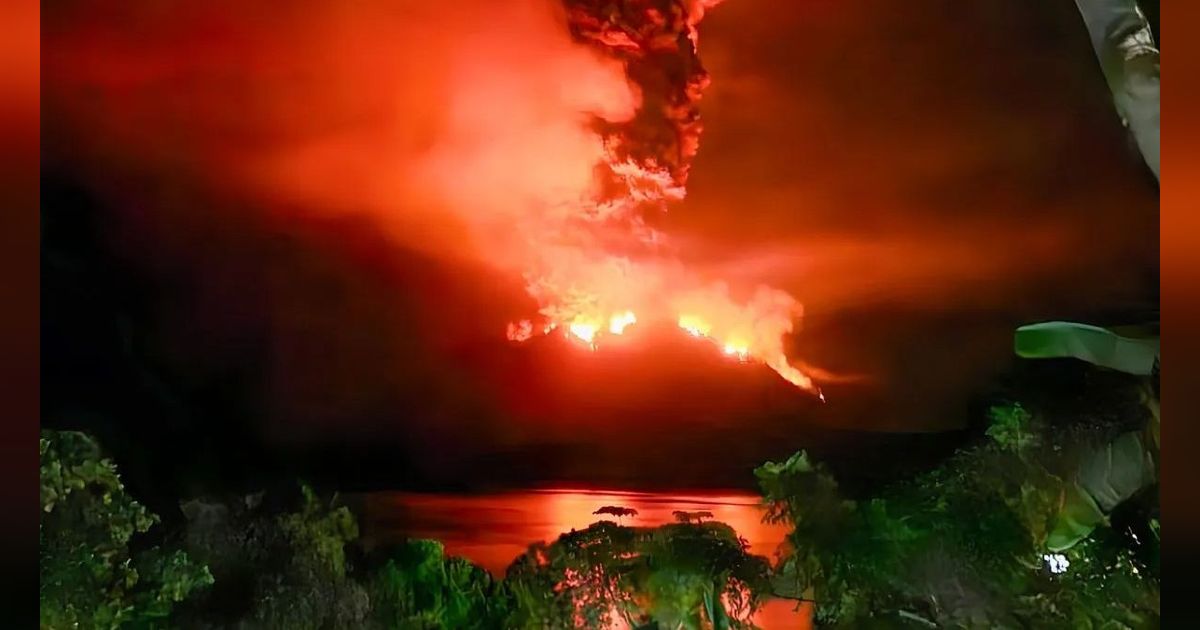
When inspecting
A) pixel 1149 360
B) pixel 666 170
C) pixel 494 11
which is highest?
pixel 494 11

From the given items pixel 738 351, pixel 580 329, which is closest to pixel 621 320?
pixel 580 329

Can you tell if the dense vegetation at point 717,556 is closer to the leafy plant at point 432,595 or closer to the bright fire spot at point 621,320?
the leafy plant at point 432,595

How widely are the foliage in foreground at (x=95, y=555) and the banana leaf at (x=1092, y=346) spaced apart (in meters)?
1.29

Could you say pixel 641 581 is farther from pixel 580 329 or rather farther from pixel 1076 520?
pixel 1076 520

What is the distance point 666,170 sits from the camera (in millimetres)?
1394

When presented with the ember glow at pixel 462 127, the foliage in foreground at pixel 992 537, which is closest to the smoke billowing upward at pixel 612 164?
the ember glow at pixel 462 127

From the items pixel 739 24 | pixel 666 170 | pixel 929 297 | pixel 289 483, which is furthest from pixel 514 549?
pixel 739 24

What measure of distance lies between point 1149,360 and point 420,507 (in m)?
1.11

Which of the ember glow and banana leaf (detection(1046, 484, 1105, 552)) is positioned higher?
the ember glow

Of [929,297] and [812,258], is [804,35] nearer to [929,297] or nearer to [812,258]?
[812,258]

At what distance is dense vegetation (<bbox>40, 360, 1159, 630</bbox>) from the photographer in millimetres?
1341

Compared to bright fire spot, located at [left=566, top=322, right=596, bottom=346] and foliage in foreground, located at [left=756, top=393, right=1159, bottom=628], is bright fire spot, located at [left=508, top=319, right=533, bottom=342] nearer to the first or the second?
bright fire spot, located at [left=566, top=322, right=596, bottom=346]

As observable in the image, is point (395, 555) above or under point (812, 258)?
under

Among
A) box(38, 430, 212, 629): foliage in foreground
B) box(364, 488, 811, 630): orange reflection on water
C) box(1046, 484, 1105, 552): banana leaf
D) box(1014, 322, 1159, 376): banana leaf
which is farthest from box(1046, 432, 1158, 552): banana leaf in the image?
box(38, 430, 212, 629): foliage in foreground
